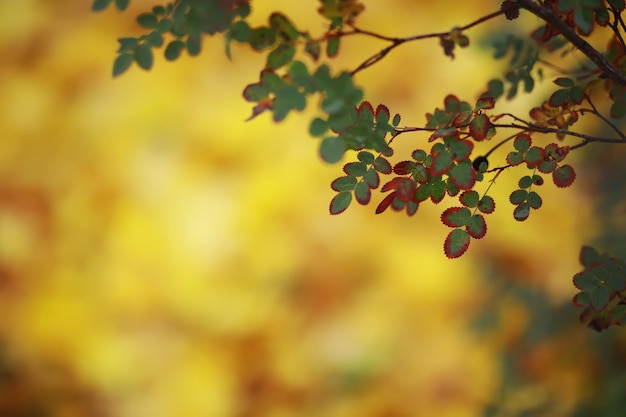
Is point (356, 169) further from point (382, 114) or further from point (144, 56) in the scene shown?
point (144, 56)

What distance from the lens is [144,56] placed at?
709mm

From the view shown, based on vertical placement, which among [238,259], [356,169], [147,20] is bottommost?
[356,169]

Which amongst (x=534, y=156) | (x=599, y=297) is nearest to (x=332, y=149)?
(x=534, y=156)

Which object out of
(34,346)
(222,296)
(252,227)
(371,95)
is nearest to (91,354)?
(34,346)

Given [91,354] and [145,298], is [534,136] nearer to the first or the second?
[145,298]

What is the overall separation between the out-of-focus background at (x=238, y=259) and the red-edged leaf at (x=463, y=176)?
2.31ft

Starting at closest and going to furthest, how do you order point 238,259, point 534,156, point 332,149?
point 332,149 < point 534,156 < point 238,259

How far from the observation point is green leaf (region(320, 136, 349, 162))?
63 cm

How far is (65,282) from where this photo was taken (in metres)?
1.42

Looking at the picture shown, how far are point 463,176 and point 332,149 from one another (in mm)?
211

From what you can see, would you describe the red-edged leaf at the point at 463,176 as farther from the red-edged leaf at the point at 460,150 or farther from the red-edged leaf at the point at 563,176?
the red-edged leaf at the point at 563,176

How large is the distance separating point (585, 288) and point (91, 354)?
37.5 inches

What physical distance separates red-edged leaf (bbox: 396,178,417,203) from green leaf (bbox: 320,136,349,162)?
20cm

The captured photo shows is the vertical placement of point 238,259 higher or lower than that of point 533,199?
higher
